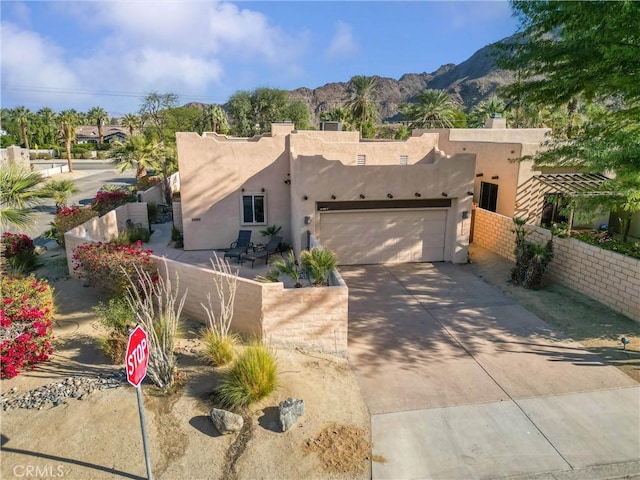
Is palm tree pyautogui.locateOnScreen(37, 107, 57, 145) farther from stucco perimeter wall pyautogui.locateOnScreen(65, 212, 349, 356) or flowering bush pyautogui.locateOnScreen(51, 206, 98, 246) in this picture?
stucco perimeter wall pyautogui.locateOnScreen(65, 212, 349, 356)

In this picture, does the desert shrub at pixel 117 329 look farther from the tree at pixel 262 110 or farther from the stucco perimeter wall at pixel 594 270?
the tree at pixel 262 110

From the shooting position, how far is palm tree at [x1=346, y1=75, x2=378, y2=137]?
51.4m

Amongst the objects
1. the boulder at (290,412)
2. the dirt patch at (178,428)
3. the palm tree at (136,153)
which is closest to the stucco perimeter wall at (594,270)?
the dirt patch at (178,428)

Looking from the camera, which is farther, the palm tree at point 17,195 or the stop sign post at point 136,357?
the palm tree at point 17,195

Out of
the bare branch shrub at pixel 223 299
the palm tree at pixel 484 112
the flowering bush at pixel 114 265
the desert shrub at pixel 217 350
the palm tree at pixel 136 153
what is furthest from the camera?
the palm tree at pixel 484 112

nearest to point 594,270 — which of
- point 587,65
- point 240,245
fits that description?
point 587,65

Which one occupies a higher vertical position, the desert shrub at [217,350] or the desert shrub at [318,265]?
the desert shrub at [318,265]

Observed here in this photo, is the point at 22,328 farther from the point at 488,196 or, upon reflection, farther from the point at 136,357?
the point at 488,196

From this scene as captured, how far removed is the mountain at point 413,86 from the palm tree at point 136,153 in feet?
393

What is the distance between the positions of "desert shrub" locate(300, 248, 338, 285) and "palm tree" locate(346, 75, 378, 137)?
4324cm

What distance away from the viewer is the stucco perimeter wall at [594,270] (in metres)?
10.8

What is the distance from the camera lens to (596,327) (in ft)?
34.7

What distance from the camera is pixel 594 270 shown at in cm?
1193

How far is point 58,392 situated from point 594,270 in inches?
521
